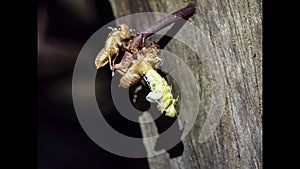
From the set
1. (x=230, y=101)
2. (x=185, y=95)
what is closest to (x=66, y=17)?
(x=185, y=95)

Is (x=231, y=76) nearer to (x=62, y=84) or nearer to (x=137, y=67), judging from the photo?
(x=137, y=67)

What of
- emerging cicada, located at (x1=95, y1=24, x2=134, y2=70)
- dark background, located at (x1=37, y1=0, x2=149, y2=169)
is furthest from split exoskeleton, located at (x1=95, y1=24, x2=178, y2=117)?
dark background, located at (x1=37, y1=0, x2=149, y2=169)

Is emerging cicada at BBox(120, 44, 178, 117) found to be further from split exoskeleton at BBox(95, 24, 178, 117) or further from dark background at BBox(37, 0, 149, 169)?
dark background at BBox(37, 0, 149, 169)

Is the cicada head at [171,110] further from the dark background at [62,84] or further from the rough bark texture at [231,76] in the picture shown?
the dark background at [62,84]

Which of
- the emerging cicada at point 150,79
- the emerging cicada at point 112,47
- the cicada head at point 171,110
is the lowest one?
the cicada head at point 171,110

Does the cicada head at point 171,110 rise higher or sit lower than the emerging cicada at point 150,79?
lower

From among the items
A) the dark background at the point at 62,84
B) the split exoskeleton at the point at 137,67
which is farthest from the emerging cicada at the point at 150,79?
the dark background at the point at 62,84

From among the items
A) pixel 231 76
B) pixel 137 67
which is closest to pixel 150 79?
pixel 137 67
